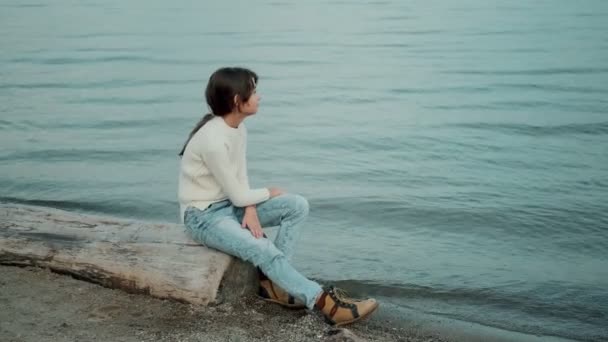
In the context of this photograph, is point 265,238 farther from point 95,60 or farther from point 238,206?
point 95,60

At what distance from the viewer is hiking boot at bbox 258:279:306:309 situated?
5.21 m

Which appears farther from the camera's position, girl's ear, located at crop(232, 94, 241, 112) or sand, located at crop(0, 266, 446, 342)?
girl's ear, located at crop(232, 94, 241, 112)

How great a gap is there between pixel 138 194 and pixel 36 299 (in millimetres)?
4115

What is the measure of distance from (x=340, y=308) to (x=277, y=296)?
0.49 m

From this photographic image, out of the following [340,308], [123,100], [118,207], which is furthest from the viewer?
[123,100]

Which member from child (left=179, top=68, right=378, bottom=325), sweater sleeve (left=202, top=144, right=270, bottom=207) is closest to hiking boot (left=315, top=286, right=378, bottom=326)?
child (left=179, top=68, right=378, bottom=325)

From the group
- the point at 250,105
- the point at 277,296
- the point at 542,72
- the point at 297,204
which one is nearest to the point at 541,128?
the point at 542,72

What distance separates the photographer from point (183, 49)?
23516mm

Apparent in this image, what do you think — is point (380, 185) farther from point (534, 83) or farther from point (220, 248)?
point (534, 83)

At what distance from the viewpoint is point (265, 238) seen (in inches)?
204

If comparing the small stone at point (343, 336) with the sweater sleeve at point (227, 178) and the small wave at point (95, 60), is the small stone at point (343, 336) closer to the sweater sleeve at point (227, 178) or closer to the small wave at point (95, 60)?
the sweater sleeve at point (227, 178)

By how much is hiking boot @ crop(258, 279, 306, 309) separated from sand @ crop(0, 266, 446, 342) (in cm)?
4

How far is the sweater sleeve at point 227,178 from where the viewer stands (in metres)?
4.99

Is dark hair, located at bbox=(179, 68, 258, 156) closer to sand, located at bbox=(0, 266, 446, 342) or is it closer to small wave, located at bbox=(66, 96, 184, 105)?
sand, located at bbox=(0, 266, 446, 342)
